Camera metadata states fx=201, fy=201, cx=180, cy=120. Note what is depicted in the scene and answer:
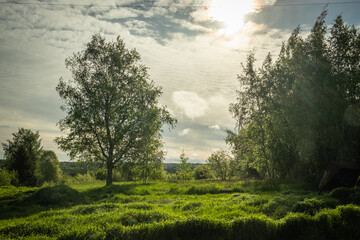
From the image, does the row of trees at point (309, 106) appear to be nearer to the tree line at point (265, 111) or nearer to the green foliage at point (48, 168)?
the tree line at point (265, 111)

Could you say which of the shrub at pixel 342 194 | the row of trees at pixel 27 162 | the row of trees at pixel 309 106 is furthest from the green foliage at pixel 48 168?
the shrub at pixel 342 194

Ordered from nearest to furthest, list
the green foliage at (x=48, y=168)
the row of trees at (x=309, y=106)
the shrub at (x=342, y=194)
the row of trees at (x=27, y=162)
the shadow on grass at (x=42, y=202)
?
the shrub at (x=342, y=194) < the shadow on grass at (x=42, y=202) < the row of trees at (x=309, y=106) < the row of trees at (x=27, y=162) < the green foliage at (x=48, y=168)

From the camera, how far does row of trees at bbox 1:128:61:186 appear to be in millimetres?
44753

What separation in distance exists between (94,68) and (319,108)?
958 inches

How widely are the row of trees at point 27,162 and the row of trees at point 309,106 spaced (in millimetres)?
38932

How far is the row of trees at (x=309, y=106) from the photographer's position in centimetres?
1641

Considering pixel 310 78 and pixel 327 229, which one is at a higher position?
pixel 310 78

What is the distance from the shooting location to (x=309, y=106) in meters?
17.6

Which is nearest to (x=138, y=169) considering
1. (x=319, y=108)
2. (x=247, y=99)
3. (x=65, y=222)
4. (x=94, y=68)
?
(x=94, y=68)

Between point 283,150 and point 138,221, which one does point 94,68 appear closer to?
point 138,221

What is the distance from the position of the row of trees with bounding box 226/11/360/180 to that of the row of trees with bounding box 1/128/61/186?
128ft

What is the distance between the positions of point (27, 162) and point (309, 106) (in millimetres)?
56488

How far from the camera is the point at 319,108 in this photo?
16984 mm

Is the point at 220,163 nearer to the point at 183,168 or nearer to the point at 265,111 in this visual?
the point at 183,168
